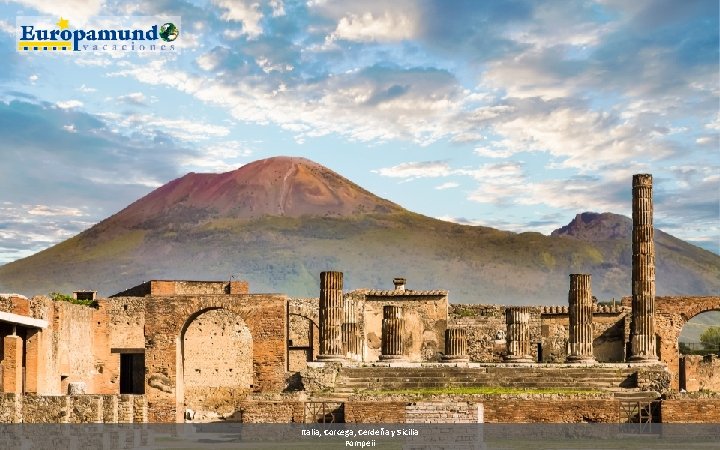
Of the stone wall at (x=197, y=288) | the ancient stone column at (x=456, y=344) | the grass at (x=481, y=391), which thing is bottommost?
the grass at (x=481, y=391)

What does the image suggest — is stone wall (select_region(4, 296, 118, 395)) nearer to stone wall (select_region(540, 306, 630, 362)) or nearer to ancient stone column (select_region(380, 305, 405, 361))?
ancient stone column (select_region(380, 305, 405, 361))

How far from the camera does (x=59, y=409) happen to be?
2448 centimetres

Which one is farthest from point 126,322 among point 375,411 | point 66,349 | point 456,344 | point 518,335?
point 375,411

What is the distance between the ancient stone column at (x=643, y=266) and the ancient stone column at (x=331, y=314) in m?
9.40

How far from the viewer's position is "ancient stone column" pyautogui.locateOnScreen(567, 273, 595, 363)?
126 ft

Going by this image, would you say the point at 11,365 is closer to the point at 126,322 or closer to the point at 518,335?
the point at 126,322

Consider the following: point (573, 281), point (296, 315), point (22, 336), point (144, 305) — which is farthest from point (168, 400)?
point (573, 281)

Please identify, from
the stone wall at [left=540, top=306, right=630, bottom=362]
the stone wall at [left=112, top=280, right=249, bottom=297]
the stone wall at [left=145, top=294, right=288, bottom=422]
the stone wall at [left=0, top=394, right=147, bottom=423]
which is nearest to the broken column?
the stone wall at [left=0, top=394, right=147, bottom=423]

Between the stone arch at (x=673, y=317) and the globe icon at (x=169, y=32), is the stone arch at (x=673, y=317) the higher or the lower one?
the lower one

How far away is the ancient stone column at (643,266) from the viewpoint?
128 ft

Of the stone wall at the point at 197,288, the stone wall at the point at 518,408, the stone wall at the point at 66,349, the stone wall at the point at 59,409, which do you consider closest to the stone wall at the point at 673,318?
the stone wall at the point at 518,408

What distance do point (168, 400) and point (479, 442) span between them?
712 inches

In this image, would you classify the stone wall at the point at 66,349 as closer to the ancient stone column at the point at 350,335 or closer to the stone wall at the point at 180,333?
the stone wall at the point at 180,333

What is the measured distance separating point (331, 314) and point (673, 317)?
50.8ft
